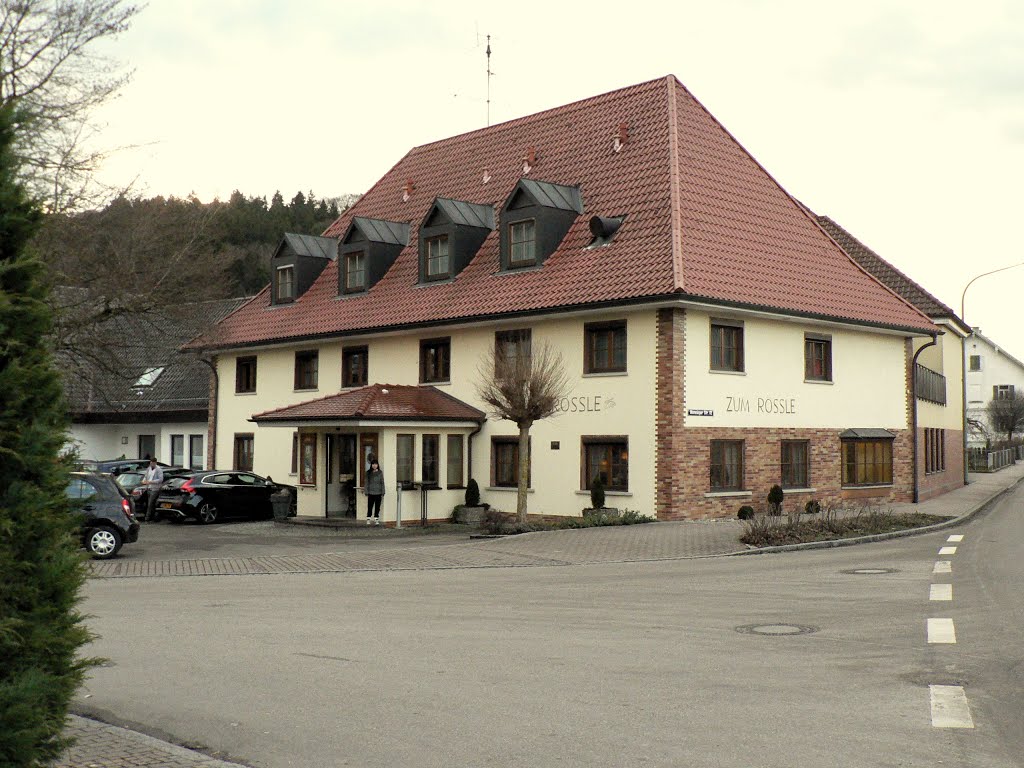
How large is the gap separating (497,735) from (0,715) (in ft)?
10.5

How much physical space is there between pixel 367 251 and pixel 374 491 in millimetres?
9536

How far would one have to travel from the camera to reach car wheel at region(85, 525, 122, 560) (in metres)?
20.9

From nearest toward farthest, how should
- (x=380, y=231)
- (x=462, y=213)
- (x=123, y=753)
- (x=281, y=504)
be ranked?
(x=123, y=753), (x=281, y=504), (x=462, y=213), (x=380, y=231)

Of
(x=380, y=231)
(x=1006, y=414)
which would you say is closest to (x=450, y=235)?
(x=380, y=231)

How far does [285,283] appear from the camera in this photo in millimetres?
38750

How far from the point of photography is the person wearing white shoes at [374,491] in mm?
28141

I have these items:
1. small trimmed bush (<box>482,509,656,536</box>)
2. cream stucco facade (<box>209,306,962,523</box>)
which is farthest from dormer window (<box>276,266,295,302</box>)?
small trimmed bush (<box>482,509,656,536</box>)

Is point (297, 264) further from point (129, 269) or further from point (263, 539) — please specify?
point (263, 539)

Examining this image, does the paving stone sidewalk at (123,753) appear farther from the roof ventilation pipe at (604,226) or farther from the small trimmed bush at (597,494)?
the roof ventilation pipe at (604,226)

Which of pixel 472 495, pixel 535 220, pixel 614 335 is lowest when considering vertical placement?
pixel 472 495

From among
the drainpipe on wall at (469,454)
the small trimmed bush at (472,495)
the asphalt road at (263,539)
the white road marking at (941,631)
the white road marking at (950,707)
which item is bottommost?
the asphalt road at (263,539)

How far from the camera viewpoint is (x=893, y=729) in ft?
23.6

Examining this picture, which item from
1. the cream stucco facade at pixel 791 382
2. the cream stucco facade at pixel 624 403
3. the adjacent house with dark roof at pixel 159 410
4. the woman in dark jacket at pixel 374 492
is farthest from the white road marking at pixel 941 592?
the adjacent house with dark roof at pixel 159 410

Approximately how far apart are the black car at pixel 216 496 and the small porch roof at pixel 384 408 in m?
1.97
